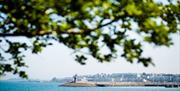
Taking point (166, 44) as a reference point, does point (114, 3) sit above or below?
above

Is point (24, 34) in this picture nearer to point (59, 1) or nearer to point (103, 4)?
point (59, 1)

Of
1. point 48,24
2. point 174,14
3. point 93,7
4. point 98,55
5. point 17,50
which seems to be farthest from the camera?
point 17,50

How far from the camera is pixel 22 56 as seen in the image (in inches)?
378

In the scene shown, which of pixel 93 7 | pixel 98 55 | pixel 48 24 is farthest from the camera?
pixel 98 55

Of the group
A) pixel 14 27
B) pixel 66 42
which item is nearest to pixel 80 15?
pixel 66 42

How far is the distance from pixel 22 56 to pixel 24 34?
246 centimetres

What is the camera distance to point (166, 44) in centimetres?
698

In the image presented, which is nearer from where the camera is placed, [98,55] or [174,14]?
[98,55]

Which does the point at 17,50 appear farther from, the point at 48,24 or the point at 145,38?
the point at 145,38

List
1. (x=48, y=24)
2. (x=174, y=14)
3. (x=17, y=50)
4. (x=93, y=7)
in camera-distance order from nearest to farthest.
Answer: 1. (x=93, y=7)
2. (x=48, y=24)
3. (x=174, y=14)
4. (x=17, y=50)

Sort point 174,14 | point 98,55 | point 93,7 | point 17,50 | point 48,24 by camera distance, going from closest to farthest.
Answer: point 93,7
point 48,24
point 98,55
point 174,14
point 17,50

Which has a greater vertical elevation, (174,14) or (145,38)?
(174,14)

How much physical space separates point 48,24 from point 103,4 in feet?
3.76

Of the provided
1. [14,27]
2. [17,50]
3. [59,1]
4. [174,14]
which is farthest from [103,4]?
[17,50]
